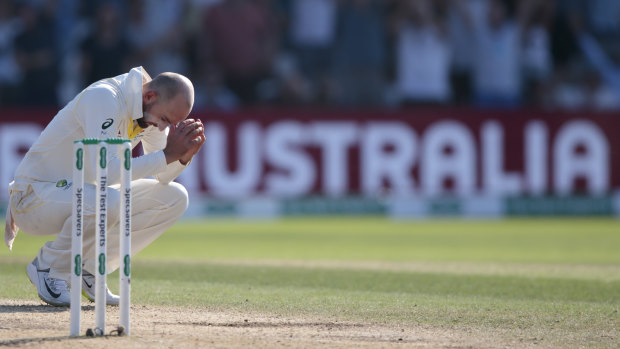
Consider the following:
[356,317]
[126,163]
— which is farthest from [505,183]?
[126,163]

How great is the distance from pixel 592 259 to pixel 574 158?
6621 mm

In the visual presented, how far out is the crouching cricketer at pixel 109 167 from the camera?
5223 millimetres

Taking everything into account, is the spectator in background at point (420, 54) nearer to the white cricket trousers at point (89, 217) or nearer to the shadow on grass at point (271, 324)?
the white cricket trousers at point (89, 217)

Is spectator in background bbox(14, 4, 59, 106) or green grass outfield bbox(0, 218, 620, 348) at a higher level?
spectator in background bbox(14, 4, 59, 106)

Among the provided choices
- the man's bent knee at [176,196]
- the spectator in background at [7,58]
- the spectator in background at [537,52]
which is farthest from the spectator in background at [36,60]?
the man's bent knee at [176,196]

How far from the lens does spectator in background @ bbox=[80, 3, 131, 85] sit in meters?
16.7

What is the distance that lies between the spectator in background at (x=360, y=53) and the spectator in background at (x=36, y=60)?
4.88m

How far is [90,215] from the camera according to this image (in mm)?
5469

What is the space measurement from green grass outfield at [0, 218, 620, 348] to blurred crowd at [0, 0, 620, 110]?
3.35m

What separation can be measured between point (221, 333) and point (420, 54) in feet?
41.9

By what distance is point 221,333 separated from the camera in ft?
16.4

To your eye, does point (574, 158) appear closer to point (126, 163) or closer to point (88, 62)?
point (88, 62)

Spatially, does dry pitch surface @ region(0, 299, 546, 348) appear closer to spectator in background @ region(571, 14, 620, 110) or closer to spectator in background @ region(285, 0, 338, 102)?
spectator in background @ region(285, 0, 338, 102)

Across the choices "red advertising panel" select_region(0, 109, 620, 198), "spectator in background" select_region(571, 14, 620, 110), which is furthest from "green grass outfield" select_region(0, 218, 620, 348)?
"spectator in background" select_region(571, 14, 620, 110)
